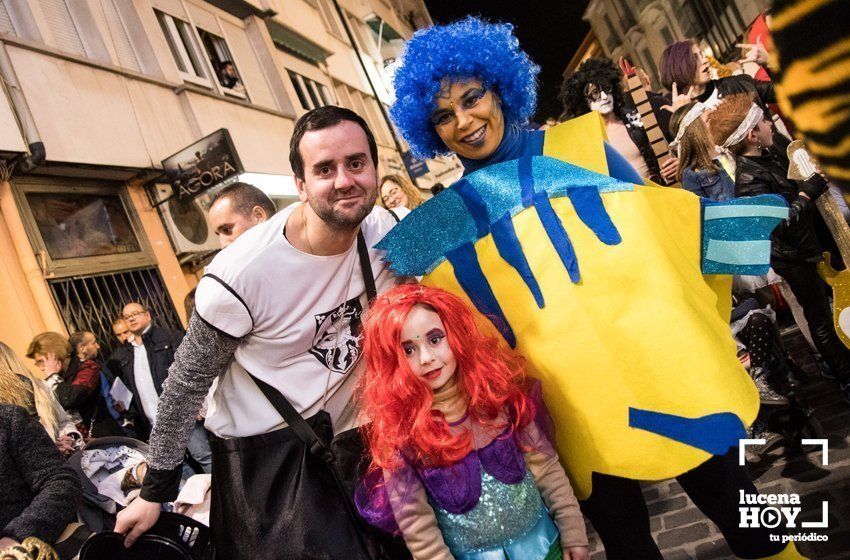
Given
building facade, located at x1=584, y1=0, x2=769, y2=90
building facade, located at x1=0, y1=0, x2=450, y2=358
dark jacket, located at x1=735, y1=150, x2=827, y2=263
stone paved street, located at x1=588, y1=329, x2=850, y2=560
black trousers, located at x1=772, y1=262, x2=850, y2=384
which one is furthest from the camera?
building facade, located at x1=584, y1=0, x2=769, y2=90

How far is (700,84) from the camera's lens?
4508 mm

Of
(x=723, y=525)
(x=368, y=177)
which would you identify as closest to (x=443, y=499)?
(x=723, y=525)

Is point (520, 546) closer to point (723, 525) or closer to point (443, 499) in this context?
point (443, 499)

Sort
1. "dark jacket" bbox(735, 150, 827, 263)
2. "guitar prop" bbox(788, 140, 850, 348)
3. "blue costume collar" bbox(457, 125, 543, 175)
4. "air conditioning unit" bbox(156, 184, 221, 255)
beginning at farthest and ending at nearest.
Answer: "air conditioning unit" bbox(156, 184, 221, 255) < "dark jacket" bbox(735, 150, 827, 263) < "guitar prop" bbox(788, 140, 850, 348) < "blue costume collar" bbox(457, 125, 543, 175)

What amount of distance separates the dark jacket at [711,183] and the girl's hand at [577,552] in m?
2.42

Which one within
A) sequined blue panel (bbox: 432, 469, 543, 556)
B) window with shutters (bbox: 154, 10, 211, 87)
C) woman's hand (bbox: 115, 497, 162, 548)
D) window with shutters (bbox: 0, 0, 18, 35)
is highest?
window with shutters (bbox: 154, 10, 211, 87)

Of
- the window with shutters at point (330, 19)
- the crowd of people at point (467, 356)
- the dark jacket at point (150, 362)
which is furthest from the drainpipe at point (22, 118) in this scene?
the window with shutters at point (330, 19)

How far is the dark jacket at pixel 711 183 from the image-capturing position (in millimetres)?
3631

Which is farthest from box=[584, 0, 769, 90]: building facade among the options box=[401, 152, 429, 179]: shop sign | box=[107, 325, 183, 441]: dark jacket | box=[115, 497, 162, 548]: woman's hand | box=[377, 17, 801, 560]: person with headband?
box=[115, 497, 162, 548]: woman's hand

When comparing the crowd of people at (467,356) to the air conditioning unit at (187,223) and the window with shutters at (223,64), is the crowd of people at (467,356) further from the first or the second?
the window with shutters at (223,64)

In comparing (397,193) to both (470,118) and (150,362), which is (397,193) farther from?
(470,118)

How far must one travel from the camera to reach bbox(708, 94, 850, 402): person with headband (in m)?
3.40

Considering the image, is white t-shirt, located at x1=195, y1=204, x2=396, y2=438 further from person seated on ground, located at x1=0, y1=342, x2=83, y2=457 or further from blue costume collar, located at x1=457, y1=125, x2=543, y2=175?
person seated on ground, located at x1=0, y1=342, x2=83, y2=457

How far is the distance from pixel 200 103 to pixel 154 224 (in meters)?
2.79
